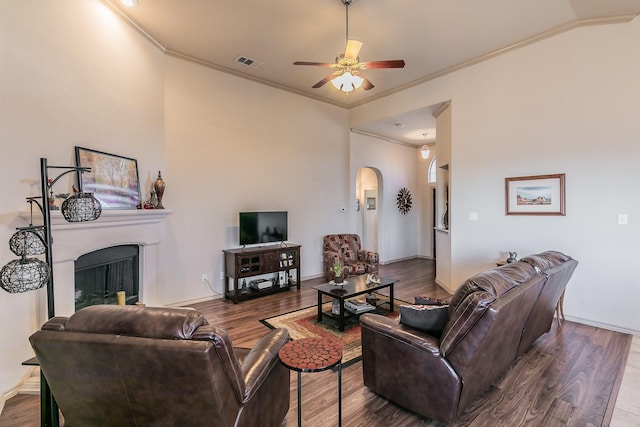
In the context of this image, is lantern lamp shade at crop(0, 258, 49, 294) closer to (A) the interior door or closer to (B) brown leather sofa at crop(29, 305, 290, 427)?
(B) brown leather sofa at crop(29, 305, 290, 427)

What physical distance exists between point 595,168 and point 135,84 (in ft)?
18.0

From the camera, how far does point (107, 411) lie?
1414 mm

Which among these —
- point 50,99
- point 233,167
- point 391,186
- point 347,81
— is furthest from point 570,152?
point 50,99

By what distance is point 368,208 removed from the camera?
8.09 metres

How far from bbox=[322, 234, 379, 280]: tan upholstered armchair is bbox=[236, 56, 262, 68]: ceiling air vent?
3230mm

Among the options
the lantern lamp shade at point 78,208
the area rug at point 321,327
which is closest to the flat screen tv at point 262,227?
the area rug at point 321,327

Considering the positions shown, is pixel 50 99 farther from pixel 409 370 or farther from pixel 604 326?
pixel 604 326

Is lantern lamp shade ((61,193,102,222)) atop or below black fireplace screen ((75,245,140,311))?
atop

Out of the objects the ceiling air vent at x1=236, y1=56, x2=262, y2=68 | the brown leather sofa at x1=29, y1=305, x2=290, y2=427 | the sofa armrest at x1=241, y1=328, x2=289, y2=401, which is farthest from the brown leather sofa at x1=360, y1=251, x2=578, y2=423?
the ceiling air vent at x1=236, y1=56, x2=262, y2=68

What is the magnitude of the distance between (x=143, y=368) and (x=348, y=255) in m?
4.74

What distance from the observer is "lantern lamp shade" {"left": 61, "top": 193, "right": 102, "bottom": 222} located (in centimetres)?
198

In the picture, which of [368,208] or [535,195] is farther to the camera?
[368,208]

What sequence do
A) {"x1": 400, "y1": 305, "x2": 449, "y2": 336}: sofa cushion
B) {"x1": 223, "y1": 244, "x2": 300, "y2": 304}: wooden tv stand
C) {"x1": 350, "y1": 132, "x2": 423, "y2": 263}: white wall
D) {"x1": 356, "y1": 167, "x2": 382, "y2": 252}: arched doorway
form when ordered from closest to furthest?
{"x1": 400, "y1": 305, "x2": 449, "y2": 336}: sofa cushion < {"x1": 223, "y1": 244, "x2": 300, "y2": 304}: wooden tv stand < {"x1": 350, "y1": 132, "x2": 423, "y2": 263}: white wall < {"x1": 356, "y1": 167, "x2": 382, "y2": 252}: arched doorway

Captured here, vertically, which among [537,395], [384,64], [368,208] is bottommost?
[537,395]
